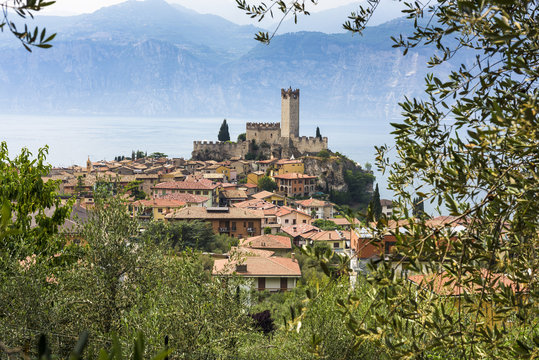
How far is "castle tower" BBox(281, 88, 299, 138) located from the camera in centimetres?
8344

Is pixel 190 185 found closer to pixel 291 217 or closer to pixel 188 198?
pixel 188 198

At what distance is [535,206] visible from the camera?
95.9 inches

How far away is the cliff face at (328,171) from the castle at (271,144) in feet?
17.7

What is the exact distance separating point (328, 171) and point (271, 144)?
39.4 feet

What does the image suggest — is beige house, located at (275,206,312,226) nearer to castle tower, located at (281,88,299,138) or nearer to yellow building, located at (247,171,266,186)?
yellow building, located at (247,171,266,186)

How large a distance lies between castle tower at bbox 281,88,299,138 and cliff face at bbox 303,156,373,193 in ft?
28.7

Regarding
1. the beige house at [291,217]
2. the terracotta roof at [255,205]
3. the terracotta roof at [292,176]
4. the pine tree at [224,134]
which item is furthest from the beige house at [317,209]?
the pine tree at [224,134]

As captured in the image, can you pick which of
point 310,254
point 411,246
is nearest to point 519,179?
point 411,246

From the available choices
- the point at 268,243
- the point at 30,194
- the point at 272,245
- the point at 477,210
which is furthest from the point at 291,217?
the point at 477,210

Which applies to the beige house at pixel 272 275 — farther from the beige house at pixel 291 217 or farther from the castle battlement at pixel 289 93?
the castle battlement at pixel 289 93

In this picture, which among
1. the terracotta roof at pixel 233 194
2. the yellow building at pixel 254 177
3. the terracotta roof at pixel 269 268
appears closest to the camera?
the terracotta roof at pixel 269 268

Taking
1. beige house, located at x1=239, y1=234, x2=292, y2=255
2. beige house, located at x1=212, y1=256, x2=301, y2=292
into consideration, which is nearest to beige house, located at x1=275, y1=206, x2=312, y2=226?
beige house, located at x1=239, y1=234, x2=292, y2=255

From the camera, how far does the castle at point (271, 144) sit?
3206 inches

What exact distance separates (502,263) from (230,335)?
209 inches
